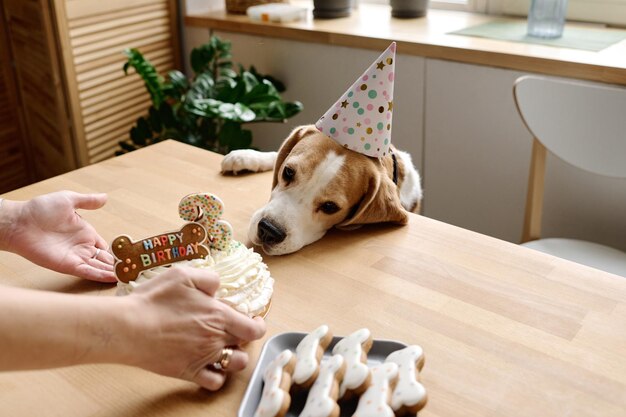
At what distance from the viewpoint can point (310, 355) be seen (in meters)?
0.86

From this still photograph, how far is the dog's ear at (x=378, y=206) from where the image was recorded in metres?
1.32

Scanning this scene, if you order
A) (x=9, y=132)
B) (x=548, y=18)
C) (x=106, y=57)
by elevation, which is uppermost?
(x=548, y=18)

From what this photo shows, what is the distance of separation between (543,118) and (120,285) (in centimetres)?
127

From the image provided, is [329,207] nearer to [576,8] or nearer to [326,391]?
[326,391]

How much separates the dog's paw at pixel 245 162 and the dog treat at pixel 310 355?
0.75 m

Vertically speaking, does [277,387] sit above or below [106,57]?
below

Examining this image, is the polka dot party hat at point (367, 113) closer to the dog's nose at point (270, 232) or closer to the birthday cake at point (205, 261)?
the dog's nose at point (270, 232)

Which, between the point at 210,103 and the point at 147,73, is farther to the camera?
the point at 147,73

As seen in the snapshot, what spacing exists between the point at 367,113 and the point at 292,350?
0.56m

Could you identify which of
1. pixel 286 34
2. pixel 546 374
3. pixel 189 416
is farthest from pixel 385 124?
pixel 286 34

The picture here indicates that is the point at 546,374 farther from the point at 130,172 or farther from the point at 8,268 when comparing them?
the point at 130,172

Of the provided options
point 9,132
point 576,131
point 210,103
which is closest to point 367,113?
point 576,131

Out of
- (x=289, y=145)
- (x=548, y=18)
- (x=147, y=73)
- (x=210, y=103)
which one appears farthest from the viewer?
(x=147, y=73)

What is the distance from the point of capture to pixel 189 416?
86 centimetres
